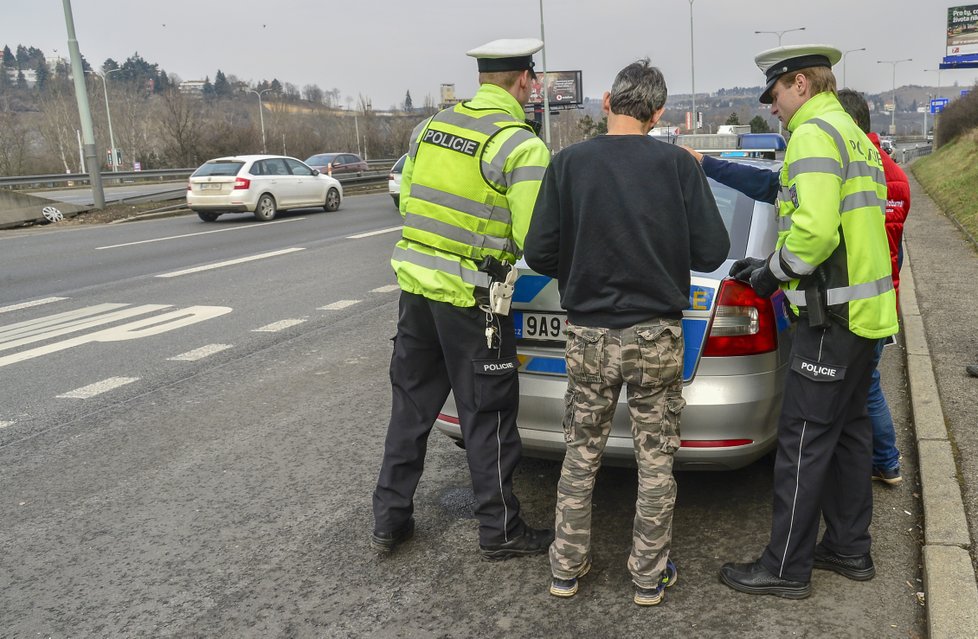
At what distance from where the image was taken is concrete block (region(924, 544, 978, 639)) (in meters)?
2.82

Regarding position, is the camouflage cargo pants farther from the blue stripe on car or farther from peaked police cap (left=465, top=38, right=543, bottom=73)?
peaked police cap (left=465, top=38, right=543, bottom=73)

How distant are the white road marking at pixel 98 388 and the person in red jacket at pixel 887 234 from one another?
192 inches

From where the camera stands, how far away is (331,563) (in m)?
3.49

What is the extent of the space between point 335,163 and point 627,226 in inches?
1282

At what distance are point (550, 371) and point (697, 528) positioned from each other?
0.92m

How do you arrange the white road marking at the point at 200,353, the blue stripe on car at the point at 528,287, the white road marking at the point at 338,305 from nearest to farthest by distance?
the blue stripe on car at the point at 528,287 → the white road marking at the point at 200,353 → the white road marking at the point at 338,305

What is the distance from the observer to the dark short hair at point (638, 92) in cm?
292

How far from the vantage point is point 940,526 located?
3.49 metres

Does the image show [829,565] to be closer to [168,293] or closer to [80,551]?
[80,551]

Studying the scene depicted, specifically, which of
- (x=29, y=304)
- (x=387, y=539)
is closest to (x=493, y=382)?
(x=387, y=539)

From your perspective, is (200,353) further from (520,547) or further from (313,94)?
(313,94)

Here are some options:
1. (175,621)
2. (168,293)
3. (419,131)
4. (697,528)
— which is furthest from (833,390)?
(168,293)

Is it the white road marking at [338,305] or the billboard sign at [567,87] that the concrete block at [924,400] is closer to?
the white road marking at [338,305]

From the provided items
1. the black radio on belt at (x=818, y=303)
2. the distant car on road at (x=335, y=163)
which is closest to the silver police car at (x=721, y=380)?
the black radio on belt at (x=818, y=303)
